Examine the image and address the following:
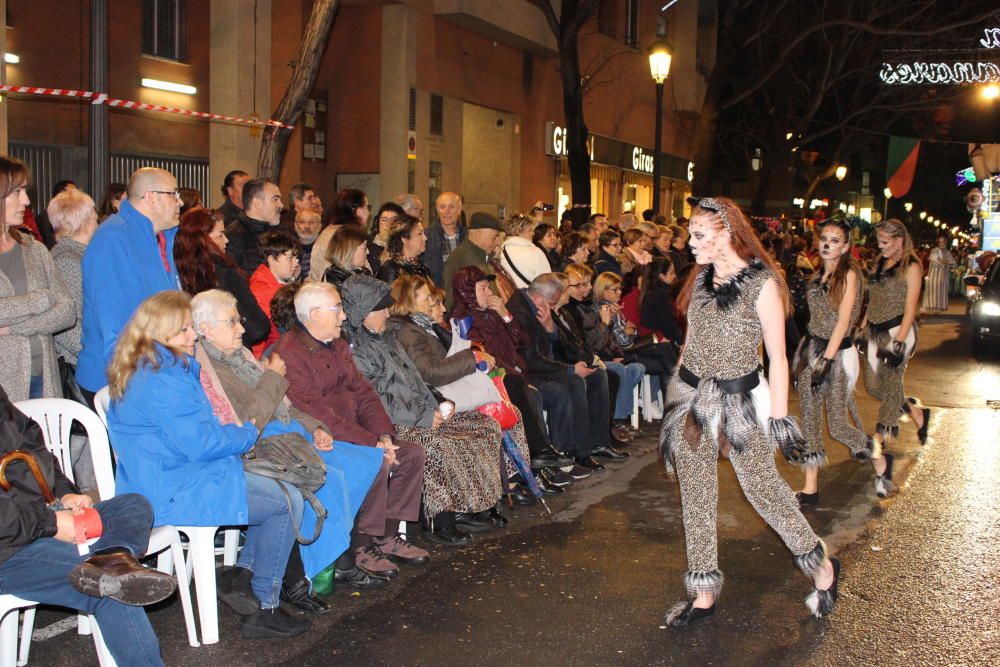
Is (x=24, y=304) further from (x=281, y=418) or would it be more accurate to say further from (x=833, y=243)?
(x=833, y=243)

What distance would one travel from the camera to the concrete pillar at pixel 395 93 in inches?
697

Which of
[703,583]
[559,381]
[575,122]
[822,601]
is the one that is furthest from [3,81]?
[575,122]

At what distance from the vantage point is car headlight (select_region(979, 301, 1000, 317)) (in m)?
16.6

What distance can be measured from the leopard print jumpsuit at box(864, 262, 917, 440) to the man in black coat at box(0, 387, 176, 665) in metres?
6.70

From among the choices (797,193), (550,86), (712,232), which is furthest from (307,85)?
(797,193)

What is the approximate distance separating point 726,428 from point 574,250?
5757mm

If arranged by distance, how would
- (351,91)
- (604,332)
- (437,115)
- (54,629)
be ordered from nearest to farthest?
(54,629)
(604,332)
(351,91)
(437,115)

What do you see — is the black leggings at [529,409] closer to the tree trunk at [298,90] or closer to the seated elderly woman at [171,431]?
the seated elderly woman at [171,431]

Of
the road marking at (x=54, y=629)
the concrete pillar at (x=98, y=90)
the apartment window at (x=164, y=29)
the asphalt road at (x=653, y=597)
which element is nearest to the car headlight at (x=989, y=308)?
the asphalt road at (x=653, y=597)

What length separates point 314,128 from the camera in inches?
702

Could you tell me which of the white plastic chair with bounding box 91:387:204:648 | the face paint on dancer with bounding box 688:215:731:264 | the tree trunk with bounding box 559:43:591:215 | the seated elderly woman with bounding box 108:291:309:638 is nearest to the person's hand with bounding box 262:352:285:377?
the seated elderly woman with bounding box 108:291:309:638

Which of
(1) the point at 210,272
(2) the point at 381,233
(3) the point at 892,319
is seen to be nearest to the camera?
(1) the point at 210,272

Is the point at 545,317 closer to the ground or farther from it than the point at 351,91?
closer to the ground

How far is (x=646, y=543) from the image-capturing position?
6.69 meters
